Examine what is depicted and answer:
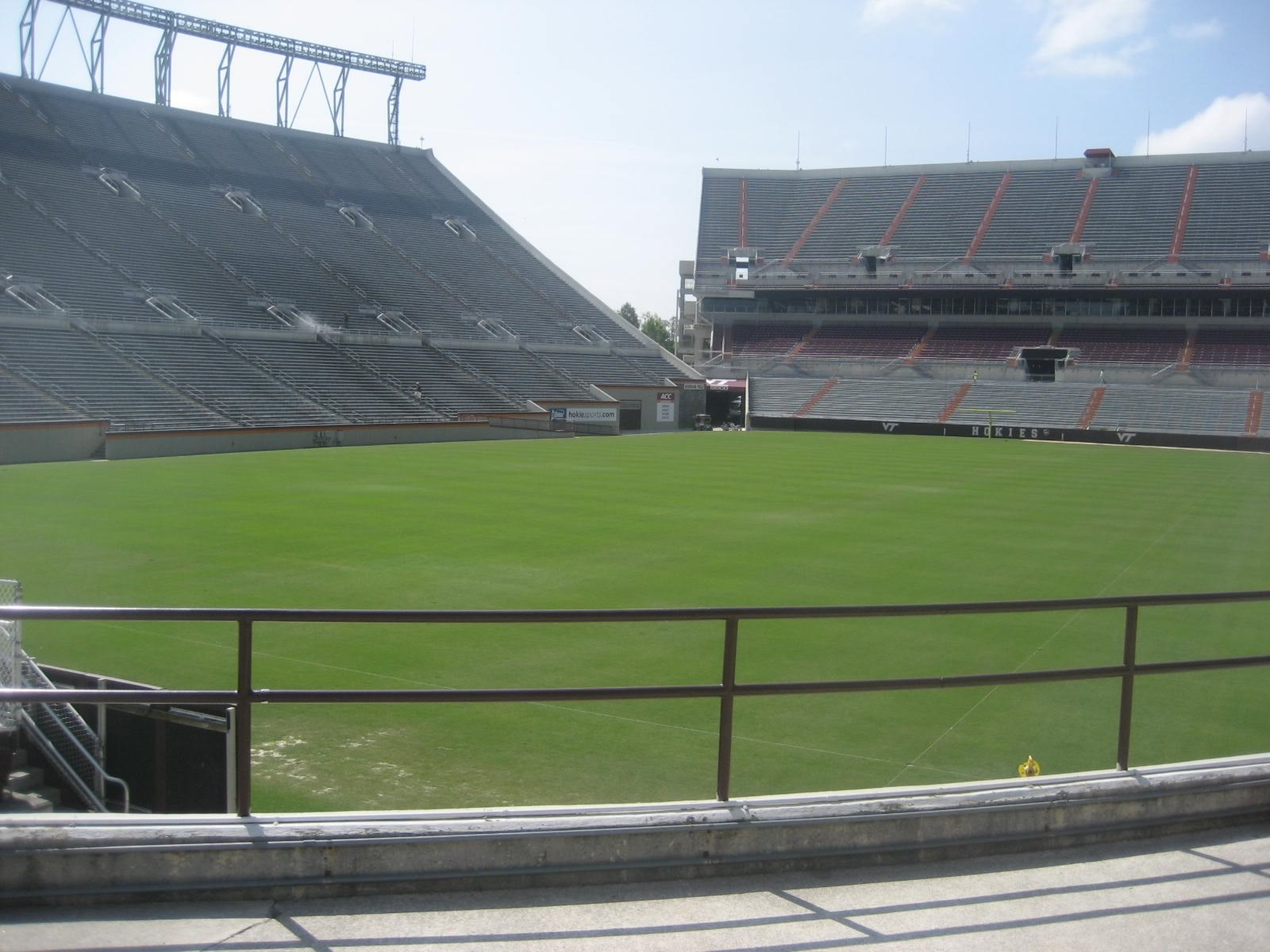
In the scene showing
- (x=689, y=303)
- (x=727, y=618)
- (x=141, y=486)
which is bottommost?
(x=141, y=486)

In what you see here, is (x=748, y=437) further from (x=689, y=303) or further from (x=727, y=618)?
(x=727, y=618)

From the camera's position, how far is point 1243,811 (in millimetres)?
5043

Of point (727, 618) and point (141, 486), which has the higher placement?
point (727, 618)

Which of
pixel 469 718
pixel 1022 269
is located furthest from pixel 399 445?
pixel 1022 269

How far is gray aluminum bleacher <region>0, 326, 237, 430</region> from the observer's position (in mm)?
36688

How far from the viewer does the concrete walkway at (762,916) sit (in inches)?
148

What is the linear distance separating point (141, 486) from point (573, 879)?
80.9ft

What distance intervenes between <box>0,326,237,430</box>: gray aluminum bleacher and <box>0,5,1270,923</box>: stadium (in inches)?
7.9

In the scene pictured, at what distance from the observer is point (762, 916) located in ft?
13.2

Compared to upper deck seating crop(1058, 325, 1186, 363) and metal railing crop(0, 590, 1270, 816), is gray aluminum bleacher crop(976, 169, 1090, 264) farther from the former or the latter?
metal railing crop(0, 590, 1270, 816)

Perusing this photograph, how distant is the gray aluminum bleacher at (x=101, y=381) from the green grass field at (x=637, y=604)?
7271 mm

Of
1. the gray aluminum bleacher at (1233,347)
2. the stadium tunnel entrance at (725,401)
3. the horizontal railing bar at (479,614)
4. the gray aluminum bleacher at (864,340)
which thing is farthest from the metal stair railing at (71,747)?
the gray aluminum bleacher at (864,340)

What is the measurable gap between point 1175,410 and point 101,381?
5093cm

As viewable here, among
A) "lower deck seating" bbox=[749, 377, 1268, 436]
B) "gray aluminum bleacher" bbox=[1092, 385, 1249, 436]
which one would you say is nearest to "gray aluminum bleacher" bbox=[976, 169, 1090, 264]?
"lower deck seating" bbox=[749, 377, 1268, 436]
